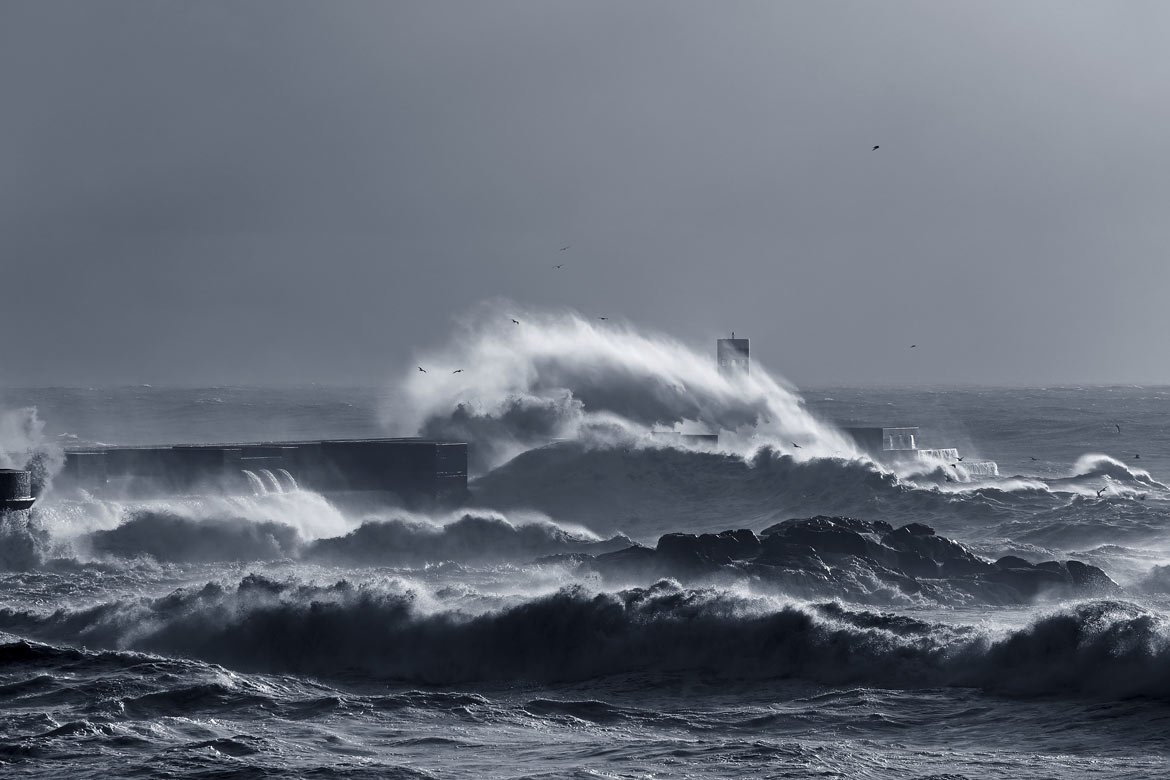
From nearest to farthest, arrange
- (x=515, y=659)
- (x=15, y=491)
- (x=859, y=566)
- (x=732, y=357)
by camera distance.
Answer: (x=515, y=659), (x=859, y=566), (x=15, y=491), (x=732, y=357)

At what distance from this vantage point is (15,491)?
2066cm

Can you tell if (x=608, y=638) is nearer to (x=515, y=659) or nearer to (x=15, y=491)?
(x=515, y=659)

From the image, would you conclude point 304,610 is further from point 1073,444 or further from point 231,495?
point 1073,444

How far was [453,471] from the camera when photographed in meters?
28.9

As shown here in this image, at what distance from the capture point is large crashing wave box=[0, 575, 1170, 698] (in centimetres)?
1116

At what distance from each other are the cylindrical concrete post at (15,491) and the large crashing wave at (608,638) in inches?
Result: 249

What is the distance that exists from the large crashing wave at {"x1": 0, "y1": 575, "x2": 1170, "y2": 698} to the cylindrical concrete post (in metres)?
6.33

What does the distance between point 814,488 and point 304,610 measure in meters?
18.7

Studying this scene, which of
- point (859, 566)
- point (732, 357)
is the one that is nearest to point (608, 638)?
point (859, 566)

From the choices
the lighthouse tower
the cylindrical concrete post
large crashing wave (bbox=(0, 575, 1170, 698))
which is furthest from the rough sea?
the lighthouse tower

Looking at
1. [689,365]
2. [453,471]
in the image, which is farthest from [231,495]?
[689,365]

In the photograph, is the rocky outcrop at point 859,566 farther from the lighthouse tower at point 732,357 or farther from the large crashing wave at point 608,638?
the lighthouse tower at point 732,357

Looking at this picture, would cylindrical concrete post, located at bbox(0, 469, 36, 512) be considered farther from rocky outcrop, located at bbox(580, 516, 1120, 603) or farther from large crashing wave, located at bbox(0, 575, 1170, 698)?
rocky outcrop, located at bbox(580, 516, 1120, 603)

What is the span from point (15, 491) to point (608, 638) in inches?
452
